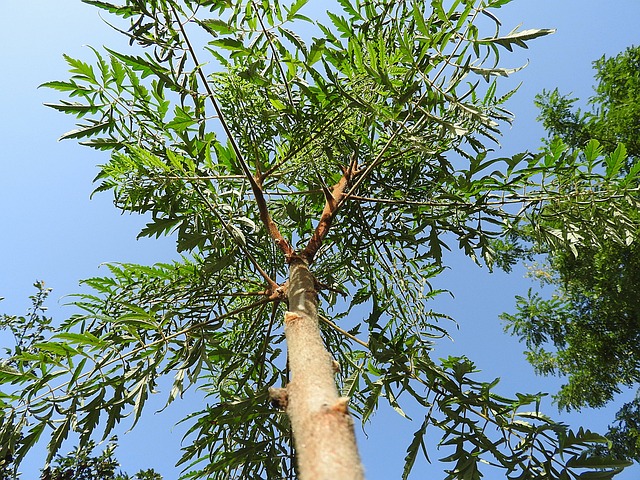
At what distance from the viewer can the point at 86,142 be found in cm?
217

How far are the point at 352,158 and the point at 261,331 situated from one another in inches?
46.3

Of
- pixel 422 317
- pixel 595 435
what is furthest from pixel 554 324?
pixel 595 435

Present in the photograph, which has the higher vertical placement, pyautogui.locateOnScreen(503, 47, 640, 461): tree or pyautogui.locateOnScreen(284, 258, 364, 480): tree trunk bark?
pyautogui.locateOnScreen(503, 47, 640, 461): tree

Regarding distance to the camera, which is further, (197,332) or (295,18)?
(295,18)

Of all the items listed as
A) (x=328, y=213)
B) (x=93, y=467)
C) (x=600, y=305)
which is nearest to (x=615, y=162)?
(x=328, y=213)

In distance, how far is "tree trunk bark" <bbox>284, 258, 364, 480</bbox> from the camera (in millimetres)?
988

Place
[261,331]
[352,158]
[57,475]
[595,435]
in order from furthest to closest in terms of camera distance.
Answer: [57,475] < [261,331] < [352,158] < [595,435]

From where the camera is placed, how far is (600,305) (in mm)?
7641

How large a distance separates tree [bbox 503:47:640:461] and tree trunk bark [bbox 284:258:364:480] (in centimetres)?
580

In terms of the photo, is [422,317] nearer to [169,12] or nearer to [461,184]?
[461,184]

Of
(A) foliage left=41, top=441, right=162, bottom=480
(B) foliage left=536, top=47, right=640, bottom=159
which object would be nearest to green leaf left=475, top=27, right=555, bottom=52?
(A) foliage left=41, top=441, right=162, bottom=480

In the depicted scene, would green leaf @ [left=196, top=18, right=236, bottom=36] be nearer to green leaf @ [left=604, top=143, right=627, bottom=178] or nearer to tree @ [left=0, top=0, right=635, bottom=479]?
tree @ [left=0, top=0, right=635, bottom=479]

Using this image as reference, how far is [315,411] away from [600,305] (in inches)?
314

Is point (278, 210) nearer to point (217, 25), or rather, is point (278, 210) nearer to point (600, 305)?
point (217, 25)
